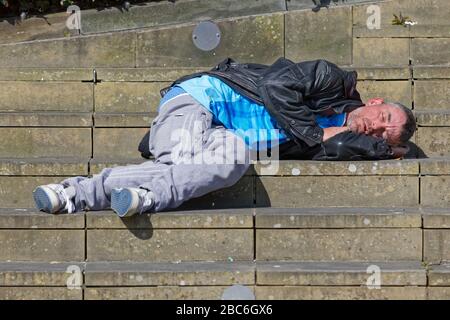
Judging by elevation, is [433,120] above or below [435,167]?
above

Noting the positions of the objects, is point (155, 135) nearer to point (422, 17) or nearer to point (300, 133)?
point (300, 133)

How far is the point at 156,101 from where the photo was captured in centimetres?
682

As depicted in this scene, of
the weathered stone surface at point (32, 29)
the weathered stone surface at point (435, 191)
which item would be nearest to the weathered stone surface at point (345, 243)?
the weathered stone surface at point (435, 191)

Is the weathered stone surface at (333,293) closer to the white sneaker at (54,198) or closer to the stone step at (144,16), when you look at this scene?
the white sneaker at (54,198)

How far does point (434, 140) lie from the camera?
249 inches

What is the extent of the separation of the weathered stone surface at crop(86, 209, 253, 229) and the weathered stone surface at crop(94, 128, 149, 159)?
1.01 meters

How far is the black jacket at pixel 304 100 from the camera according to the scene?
585cm

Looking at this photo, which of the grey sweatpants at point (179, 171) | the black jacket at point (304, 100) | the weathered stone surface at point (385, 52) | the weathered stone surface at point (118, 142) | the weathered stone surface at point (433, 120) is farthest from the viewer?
the weathered stone surface at point (385, 52)

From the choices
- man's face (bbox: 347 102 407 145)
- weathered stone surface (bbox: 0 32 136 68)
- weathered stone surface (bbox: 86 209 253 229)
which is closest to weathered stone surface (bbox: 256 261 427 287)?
weathered stone surface (bbox: 86 209 253 229)

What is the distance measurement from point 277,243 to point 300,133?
75cm

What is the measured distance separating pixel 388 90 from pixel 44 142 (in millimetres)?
2429

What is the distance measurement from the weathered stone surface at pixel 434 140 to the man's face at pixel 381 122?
468 mm

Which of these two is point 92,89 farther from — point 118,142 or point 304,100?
point 304,100

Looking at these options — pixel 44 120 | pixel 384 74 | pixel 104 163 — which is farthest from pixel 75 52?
pixel 384 74
